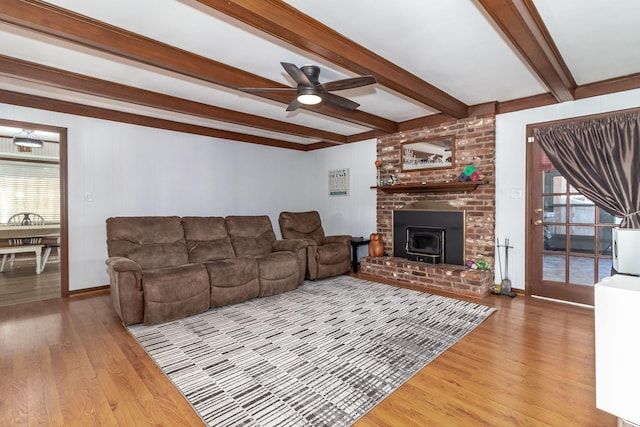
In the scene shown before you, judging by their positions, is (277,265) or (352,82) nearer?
(352,82)

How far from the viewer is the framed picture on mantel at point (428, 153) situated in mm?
4680

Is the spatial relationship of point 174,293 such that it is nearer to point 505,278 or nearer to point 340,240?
point 340,240

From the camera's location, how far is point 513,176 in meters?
4.11

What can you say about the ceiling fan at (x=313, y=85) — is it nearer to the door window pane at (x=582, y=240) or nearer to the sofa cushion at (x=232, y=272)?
the sofa cushion at (x=232, y=272)

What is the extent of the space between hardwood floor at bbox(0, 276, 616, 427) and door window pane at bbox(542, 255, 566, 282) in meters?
0.78

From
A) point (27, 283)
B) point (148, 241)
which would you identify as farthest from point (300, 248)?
point (27, 283)

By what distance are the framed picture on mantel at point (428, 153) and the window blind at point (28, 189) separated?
7.59 metres

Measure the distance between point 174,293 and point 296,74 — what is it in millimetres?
2415

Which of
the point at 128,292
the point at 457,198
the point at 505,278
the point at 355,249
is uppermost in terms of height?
the point at 457,198

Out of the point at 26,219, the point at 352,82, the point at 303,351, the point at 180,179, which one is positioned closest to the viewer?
the point at 303,351

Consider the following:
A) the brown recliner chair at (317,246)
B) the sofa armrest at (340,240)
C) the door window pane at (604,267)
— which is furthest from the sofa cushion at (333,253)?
the door window pane at (604,267)

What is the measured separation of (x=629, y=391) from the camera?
129cm

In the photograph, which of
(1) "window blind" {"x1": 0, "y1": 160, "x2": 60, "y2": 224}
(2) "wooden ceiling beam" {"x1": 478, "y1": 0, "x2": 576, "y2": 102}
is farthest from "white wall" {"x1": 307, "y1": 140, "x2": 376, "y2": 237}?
(1) "window blind" {"x1": 0, "y1": 160, "x2": 60, "y2": 224}

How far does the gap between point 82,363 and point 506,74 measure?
456 cm
